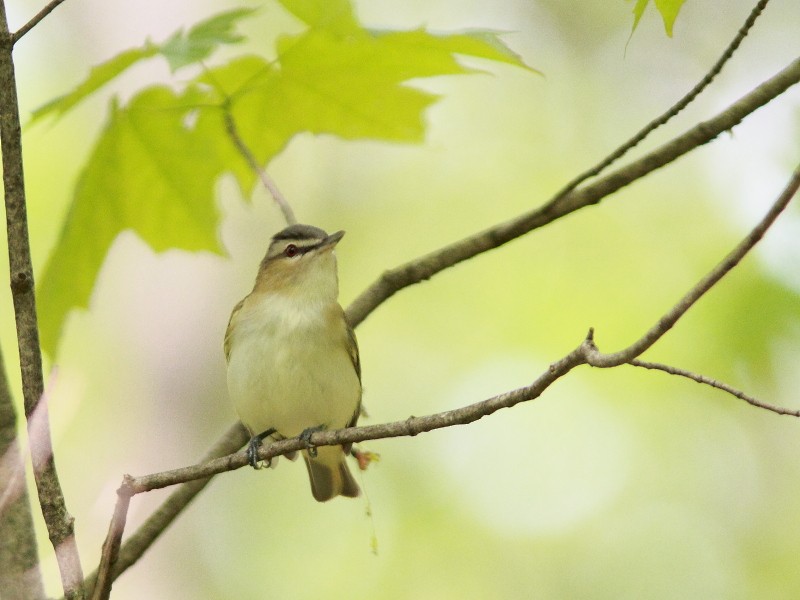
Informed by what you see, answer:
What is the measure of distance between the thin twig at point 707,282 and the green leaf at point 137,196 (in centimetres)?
194

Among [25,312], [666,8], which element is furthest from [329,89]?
[25,312]

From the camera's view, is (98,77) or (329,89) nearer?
(98,77)

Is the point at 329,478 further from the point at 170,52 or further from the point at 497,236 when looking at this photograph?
the point at 170,52

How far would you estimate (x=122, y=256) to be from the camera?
941cm

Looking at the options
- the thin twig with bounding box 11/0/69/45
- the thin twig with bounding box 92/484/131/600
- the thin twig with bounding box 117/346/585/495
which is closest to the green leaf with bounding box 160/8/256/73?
the thin twig with bounding box 11/0/69/45

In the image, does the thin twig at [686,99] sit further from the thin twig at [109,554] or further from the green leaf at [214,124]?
the thin twig at [109,554]

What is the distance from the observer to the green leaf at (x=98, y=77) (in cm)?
292

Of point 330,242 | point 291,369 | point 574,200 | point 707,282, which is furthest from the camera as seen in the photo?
point 330,242

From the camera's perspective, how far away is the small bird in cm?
480

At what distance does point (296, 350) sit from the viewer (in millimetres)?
4844

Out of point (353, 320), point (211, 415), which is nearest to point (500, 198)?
point (211, 415)

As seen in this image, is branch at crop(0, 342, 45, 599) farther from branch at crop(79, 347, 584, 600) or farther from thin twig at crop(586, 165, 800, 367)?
thin twig at crop(586, 165, 800, 367)

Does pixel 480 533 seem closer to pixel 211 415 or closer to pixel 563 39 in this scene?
pixel 211 415

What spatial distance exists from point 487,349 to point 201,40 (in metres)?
6.65
